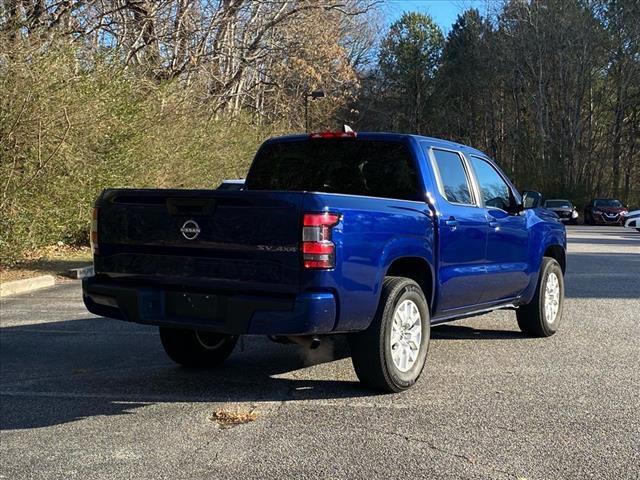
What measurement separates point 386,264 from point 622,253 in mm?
15375

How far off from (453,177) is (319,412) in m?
2.63

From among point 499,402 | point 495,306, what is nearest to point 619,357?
point 495,306

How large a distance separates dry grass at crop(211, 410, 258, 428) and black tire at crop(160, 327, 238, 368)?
4.54 ft

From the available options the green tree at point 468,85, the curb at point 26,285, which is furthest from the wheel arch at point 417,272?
the green tree at point 468,85

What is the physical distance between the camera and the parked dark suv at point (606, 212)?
3978cm

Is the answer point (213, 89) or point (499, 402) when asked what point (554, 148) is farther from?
point (499, 402)

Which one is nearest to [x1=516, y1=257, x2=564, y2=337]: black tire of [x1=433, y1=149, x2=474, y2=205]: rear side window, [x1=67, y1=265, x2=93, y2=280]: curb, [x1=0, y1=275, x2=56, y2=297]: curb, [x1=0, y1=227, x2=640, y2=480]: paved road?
[x1=0, y1=227, x2=640, y2=480]: paved road

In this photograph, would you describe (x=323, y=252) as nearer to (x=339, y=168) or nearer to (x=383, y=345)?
(x=383, y=345)

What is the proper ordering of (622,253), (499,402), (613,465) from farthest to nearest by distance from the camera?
(622,253), (499,402), (613,465)

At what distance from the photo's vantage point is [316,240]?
4.82m

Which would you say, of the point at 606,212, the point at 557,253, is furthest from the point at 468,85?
the point at 557,253

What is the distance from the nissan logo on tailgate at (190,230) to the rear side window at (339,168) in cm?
171

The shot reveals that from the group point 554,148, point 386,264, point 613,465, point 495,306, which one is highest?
point 554,148

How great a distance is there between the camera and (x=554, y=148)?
5119cm
